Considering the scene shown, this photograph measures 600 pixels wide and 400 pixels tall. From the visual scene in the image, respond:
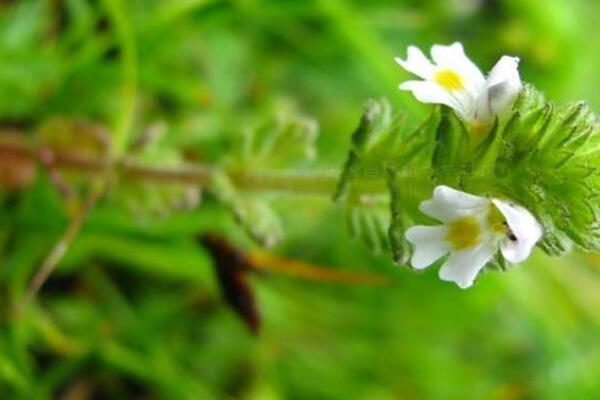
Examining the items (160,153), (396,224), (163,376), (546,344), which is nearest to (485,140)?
(396,224)

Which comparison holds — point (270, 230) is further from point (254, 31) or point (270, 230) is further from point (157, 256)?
point (254, 31)

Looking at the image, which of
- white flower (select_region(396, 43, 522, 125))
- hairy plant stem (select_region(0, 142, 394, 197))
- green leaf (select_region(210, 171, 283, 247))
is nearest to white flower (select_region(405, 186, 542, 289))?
white flower (select_region(396, 43, 522, 125))

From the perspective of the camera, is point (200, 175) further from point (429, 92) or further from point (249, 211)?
point (429, 92)

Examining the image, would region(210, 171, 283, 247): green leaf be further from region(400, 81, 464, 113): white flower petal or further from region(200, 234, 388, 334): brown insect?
region(400, 81, 464, 113): white flower petal

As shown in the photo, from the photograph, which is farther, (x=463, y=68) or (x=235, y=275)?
(x=235, y=275)

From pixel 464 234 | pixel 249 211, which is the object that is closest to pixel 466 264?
pixel 464 234
